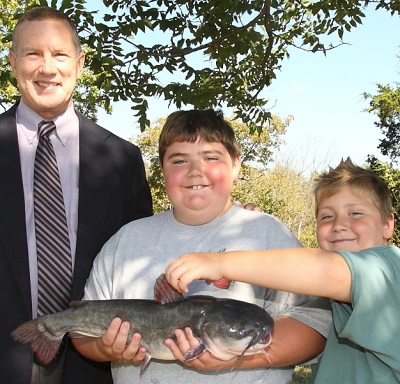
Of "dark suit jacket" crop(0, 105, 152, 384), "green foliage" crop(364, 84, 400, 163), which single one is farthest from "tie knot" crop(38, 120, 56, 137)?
"green foliage" crop(364, 84, 400, 163)

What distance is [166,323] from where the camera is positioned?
2928mm

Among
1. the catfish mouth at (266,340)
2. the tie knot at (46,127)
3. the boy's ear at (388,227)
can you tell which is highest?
the tie knot at (46,127)

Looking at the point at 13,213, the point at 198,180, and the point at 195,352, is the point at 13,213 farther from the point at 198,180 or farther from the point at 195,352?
the point at 195,352

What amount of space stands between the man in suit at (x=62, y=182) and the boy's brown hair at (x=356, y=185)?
1.39 meters

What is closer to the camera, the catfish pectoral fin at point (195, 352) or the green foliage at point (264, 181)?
the catfish pectoral fin at point (195, 352)

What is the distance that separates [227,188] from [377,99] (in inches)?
1345

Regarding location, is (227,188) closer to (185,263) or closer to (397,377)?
(185,263)

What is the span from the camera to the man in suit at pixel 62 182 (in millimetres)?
3771

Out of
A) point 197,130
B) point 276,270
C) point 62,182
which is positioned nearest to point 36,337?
point 62,182

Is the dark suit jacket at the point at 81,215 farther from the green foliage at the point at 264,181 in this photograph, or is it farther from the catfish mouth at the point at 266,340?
the green foliage at the point at 264,181

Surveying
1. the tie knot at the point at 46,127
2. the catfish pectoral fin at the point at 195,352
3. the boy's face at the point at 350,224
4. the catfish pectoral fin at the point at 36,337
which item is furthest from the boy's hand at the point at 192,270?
the tie knot at the point at 46,127

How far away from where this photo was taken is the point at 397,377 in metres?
2.62

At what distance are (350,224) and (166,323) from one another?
1.14m

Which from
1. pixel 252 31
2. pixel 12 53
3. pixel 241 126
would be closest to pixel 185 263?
pixel 12 53
